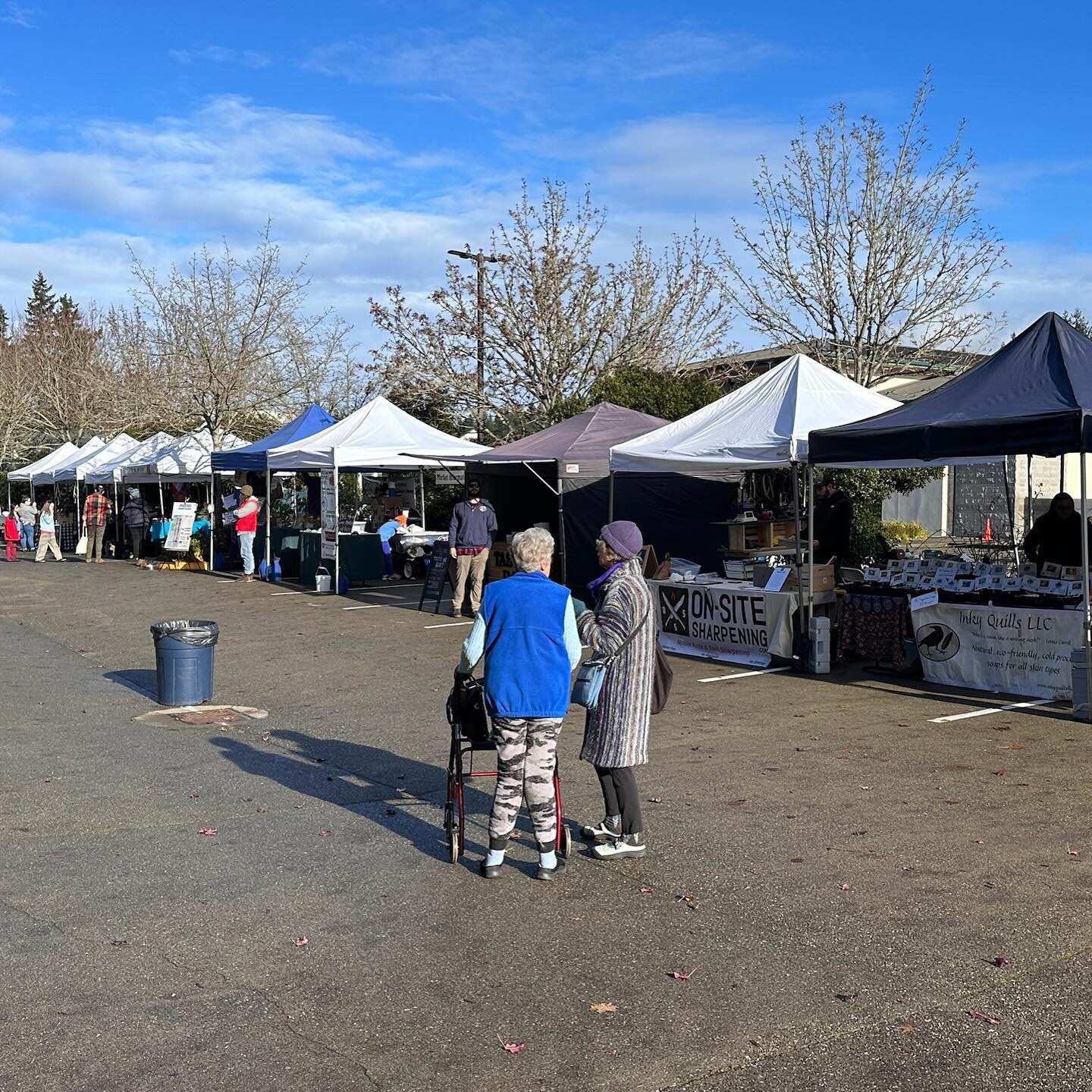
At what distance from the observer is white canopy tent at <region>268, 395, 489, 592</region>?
20125 millimetres

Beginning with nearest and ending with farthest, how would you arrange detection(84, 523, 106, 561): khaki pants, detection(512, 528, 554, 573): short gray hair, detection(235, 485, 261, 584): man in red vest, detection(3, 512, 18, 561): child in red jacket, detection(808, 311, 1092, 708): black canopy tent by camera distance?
detection(512, 528, 554, 573): short gray hair, detection(808, 311, 1092, 708): black canopy tent, detection(235, 485, 261, 584): man in red vest, detection(84, 523, 106, 561): khaki pants, detection(3, 512, 18, 561): child in red jacket

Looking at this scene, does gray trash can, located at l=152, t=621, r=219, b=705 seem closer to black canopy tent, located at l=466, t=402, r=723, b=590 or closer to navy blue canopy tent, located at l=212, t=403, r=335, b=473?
black canopy tent, located at l=466, t=402, r=723, b=590

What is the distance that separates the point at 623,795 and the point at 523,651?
1.01 metres

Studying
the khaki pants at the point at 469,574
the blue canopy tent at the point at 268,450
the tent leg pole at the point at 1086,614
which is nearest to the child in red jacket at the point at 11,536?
the blue canopy tent at the point at 268,450

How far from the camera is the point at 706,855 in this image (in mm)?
6266

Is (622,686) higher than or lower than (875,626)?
higher

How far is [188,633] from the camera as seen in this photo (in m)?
10.8

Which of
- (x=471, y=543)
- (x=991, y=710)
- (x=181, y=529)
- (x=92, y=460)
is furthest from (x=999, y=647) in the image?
(x=92, y=460)

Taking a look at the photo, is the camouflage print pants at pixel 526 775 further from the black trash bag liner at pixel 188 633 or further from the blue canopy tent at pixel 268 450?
the blue canopy tent at pixel 268 450

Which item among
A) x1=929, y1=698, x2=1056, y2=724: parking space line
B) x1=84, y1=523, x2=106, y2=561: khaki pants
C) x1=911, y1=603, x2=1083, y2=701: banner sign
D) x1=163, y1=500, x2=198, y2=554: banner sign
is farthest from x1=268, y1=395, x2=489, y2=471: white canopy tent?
x1=929, y1=698, x2=1056, y2=724: parking space line

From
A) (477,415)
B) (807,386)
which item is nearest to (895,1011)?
(807,386)

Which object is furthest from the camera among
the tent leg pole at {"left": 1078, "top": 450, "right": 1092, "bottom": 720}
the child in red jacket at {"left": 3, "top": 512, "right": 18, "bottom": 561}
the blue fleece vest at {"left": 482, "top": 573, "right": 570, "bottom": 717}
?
the child in red jacket at {"left": 3, "top": 512, "right": 18, "bottom": 561}

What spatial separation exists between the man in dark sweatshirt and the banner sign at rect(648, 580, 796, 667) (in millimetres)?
3818

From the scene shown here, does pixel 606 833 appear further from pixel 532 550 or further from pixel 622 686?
pixel 532 550
